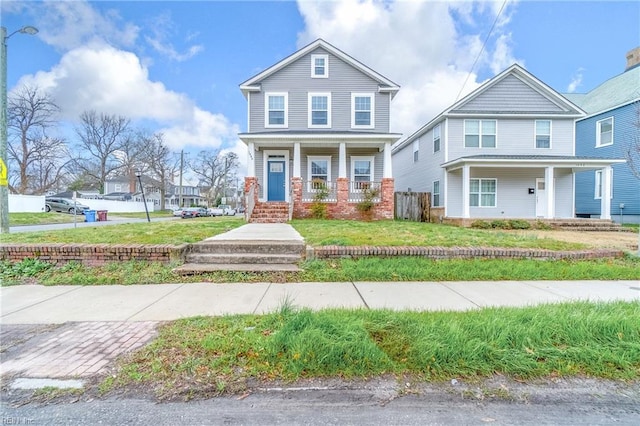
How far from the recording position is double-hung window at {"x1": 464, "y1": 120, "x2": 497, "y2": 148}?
16.0 meters

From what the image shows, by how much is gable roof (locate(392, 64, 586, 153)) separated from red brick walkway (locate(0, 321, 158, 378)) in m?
16.6

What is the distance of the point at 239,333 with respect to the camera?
9.59 ft

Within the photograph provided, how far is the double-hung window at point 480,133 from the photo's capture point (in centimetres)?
1598

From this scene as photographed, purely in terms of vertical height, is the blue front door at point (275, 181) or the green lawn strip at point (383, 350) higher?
the blue front door at point (275, 181)

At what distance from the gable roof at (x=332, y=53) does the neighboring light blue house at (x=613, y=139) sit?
1253 cm

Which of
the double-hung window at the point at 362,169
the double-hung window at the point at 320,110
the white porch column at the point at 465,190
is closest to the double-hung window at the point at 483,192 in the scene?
the white porch column at the point at 465,190

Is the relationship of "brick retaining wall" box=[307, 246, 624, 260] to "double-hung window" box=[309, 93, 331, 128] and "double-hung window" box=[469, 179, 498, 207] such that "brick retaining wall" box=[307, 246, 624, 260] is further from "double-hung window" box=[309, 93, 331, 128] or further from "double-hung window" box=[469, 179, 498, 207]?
"double-hung window" box=[309, 93, 331, 128]

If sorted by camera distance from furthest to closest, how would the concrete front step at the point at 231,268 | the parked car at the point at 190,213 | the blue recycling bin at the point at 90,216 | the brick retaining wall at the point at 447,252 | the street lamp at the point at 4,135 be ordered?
the parked car at the point at 190,213, the blue recycling bin at the point at 90,216, the street lamp at the point at 4,135, the brick retaining wall at the point at 447,252, the concrete front step at the point at 231,268

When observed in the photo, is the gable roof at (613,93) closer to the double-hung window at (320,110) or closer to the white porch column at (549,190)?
the white porch column at (549,190)

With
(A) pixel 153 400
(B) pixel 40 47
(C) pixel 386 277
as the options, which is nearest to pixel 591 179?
(C) pixel 386 277

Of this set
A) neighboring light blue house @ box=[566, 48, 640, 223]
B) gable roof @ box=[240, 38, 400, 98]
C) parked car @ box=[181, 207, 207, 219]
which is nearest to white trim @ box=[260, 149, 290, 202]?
gable roof @ box=[240, 38, 400, 98]

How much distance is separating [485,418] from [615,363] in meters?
1.52

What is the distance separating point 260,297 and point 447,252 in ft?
13.0

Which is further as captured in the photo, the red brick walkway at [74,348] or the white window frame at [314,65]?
the white window frame at [314,65]
